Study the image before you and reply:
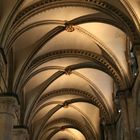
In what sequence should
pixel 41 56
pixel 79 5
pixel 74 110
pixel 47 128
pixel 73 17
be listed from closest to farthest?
pixel 79 5, pixel 73 17, pixel 41 56, pixel 74 110, pixel 47 128

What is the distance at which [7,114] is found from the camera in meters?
17.2

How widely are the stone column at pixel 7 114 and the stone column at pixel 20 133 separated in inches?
141

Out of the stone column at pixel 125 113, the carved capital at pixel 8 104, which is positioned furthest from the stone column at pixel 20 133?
the stone column at pixel 125 113

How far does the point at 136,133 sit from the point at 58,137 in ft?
57.4

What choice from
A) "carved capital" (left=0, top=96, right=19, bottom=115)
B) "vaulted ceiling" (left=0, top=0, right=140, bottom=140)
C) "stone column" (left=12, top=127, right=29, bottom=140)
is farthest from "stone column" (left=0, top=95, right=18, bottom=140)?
"stone column" (left=12, top=127, right=29, bottom=140)

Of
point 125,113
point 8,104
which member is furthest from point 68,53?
point 8,104

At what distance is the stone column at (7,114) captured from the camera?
16664 mm

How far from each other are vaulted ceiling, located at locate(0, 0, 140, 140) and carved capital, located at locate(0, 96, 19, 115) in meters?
1.18

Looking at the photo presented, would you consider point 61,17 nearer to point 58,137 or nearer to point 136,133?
point 136,133

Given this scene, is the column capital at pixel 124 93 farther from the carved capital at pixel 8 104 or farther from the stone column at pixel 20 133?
the stone column at pixel 20 133

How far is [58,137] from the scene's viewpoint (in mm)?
35031

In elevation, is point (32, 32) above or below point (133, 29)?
above

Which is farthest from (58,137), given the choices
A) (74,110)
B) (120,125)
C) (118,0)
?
(118,0)

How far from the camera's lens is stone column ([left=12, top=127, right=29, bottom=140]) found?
2111cm
